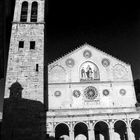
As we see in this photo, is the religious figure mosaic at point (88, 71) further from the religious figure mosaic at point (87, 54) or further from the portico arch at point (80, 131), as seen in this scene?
the portico arch at point (80, 131)

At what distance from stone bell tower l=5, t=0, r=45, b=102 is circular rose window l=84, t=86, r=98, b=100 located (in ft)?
38.4

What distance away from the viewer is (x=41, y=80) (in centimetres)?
1427

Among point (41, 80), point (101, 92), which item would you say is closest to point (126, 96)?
point (101, 92)

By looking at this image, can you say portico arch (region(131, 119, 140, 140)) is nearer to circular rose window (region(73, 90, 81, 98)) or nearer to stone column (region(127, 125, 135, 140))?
stone column (region(127, 125, 135, 140))

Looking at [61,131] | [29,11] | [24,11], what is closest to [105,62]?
[61,131]

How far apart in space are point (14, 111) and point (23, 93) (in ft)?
4.39

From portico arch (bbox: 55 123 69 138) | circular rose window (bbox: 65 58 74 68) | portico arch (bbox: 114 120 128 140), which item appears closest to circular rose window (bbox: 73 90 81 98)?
circular rose window (bbox: 65 58 74 68)

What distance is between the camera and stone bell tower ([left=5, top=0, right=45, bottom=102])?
14000mm

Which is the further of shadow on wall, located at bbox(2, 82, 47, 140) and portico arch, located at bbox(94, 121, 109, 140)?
portico arch, located at bbox(94, 121, 109, 140)

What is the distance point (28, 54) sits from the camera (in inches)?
599

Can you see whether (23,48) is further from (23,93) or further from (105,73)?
(105,73)

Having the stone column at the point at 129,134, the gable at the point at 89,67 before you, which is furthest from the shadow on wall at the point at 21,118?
the gable at the point at 89,67

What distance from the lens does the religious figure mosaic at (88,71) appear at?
2639cm

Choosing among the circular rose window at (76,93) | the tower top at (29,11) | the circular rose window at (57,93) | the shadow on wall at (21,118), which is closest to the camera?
the shadow on wall at (21,118)
